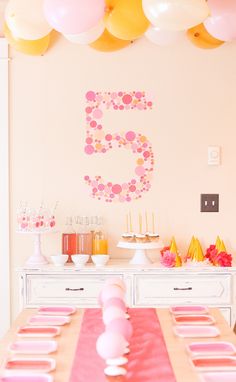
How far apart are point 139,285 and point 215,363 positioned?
60.0 inches

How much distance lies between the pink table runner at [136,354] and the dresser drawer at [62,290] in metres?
0.87

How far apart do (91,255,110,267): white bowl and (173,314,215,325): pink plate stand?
3.44 feet

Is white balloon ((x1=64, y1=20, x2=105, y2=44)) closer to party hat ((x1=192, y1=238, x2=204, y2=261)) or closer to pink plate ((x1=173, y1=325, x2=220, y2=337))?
pink plate ((x1=173, y1=325, x2=220, y2=337))

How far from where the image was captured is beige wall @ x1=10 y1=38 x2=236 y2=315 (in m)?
3.69

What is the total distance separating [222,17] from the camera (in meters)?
2.24

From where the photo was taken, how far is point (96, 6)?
2.06 meters

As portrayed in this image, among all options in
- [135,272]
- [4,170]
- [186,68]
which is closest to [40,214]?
[4,170]

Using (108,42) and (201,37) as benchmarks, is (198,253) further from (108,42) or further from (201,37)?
(108,42)

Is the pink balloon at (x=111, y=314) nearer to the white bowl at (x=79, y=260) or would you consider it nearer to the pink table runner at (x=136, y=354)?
the pink table runner at (x=136, y=354)

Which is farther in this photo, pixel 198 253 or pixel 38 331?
pixel 198 253

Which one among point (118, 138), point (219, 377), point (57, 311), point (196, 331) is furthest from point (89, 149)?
point (219, 377)

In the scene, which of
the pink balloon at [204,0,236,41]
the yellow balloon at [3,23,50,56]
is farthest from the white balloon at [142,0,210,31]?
the yellow balloon at [3,23,50,56]

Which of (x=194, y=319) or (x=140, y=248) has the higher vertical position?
(x=140, y=248)

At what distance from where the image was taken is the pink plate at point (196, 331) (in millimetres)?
2148
